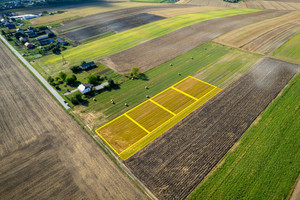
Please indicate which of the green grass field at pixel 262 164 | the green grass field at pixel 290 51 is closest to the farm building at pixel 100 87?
the green grass field at pixel 262 164

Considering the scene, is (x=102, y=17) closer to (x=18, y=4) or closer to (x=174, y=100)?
(x=18, y=4)

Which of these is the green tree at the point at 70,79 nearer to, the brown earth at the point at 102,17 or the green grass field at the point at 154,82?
the green grass field at the point at 154,82

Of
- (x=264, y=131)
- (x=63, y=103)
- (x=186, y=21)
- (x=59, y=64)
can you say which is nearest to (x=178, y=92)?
(x=264, y=131)

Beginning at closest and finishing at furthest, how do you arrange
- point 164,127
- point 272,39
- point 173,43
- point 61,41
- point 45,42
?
point 164,127, point 272,39, point 173,43, point 45,42, point 61,41

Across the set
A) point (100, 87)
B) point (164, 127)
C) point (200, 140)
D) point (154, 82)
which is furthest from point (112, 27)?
point (200, 140)

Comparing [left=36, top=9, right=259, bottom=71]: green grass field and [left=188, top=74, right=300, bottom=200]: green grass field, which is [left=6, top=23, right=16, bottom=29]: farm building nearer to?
[left=36, top=9, right=259, bottom=71]: green grass field

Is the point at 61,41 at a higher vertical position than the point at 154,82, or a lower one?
higher
